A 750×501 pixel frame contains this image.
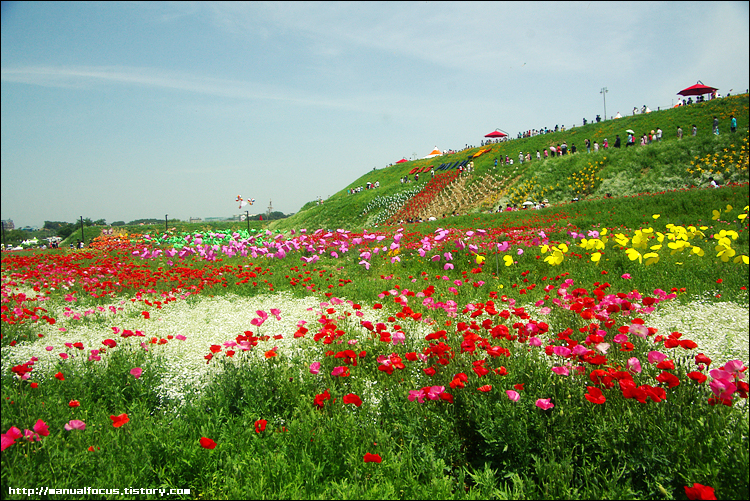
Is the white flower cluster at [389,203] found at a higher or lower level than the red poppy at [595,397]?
higher

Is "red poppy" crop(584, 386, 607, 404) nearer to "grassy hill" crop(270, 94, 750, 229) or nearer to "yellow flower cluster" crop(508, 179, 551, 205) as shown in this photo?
"grassy hill" crop(270, 94, 750, 229)

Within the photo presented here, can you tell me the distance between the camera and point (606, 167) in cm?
2759

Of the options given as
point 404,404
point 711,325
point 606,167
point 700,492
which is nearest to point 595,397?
point 700,492

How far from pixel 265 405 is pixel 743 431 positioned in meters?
3.43

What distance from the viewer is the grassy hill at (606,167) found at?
78.6 feet

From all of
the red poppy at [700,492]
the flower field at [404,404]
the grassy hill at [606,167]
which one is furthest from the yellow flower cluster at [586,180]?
the red poppy at [700,492]

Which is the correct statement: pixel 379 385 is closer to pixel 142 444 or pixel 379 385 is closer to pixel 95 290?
pixel 142 444

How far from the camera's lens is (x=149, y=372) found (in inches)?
158

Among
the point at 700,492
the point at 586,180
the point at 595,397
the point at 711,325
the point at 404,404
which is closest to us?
the point at 700,492

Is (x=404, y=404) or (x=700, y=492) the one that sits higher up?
(x=700, y=492)

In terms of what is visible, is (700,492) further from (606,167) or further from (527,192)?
(606,167)

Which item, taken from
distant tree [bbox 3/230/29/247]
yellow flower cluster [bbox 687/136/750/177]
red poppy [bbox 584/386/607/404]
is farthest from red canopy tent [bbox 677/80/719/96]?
distant tree [bbox 3/230/29/247]

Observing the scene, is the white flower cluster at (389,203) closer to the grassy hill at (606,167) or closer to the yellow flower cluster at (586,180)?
the grassy hill at (606,167)

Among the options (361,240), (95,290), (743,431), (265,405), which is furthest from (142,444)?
(361,240)
